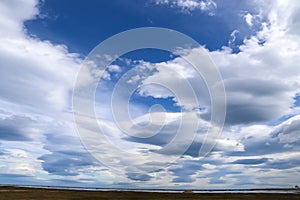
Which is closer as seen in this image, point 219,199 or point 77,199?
point 77,199

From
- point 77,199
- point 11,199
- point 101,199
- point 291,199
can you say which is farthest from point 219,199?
point 11,199

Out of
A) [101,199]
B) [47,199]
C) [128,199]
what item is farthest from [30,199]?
[128,199]

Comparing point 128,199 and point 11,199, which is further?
point 128,199

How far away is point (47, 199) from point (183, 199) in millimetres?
28820

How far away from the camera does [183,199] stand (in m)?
73.9

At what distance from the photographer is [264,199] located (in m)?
78.3

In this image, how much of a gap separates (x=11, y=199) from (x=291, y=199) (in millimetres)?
57585

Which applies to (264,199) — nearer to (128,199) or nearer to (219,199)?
(219,199)

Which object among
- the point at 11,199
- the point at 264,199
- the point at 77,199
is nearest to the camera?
the point at 11,199

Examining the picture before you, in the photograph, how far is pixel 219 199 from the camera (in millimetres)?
80375

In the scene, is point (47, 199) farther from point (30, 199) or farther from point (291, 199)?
point (291, 199)

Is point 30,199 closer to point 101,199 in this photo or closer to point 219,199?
point 101,199

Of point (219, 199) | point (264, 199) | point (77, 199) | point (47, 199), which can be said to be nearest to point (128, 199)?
point (77, 199)

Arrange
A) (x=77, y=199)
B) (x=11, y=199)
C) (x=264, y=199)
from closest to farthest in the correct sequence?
1. (x=11, y=199)
2. (x=77, y=199)
3. (x=264, y=199)
